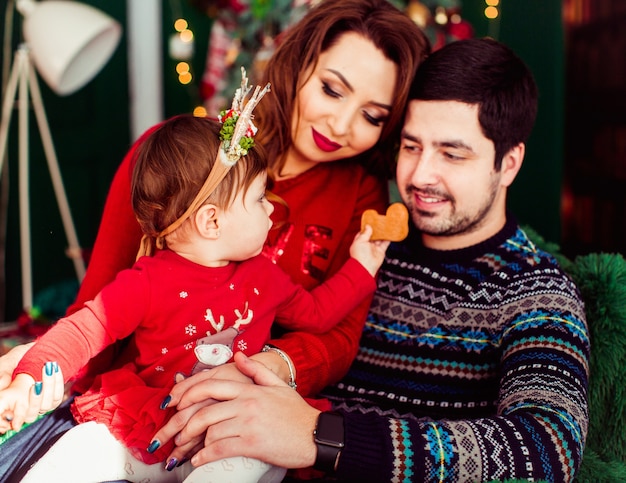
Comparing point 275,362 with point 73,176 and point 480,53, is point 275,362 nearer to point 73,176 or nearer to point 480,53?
point 480,53

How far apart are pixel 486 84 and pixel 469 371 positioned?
2.32ft

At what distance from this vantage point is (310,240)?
6.26 feet

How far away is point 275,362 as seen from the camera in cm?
160

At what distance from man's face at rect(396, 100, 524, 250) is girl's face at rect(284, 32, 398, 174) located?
Result: 0.31 ft

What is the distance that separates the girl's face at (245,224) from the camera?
5.01 feet

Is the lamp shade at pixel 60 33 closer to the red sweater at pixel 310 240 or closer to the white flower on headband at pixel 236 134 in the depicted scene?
the red sweater at pixel 310 240

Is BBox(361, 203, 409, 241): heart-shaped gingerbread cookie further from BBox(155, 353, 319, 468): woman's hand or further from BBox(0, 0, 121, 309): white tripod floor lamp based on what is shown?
BBox(0, 0, 121, 309): white tripod floor lamp

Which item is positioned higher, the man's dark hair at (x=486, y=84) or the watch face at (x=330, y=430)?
the man's dark hair at (x=486, y=84)

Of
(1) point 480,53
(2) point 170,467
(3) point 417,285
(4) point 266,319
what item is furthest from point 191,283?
(1) point 480,53

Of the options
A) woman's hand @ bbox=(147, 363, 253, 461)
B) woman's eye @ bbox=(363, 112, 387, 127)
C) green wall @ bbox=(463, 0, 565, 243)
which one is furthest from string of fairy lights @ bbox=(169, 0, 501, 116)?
woman's hand @ bbox=(147, 363, 253, 461)

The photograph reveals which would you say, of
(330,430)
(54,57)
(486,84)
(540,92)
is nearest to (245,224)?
(330,430)

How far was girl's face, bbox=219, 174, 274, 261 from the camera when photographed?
1526 millimetres

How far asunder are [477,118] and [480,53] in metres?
0.17

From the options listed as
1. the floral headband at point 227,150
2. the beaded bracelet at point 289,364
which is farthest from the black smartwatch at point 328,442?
the floral headband at point 227,150
